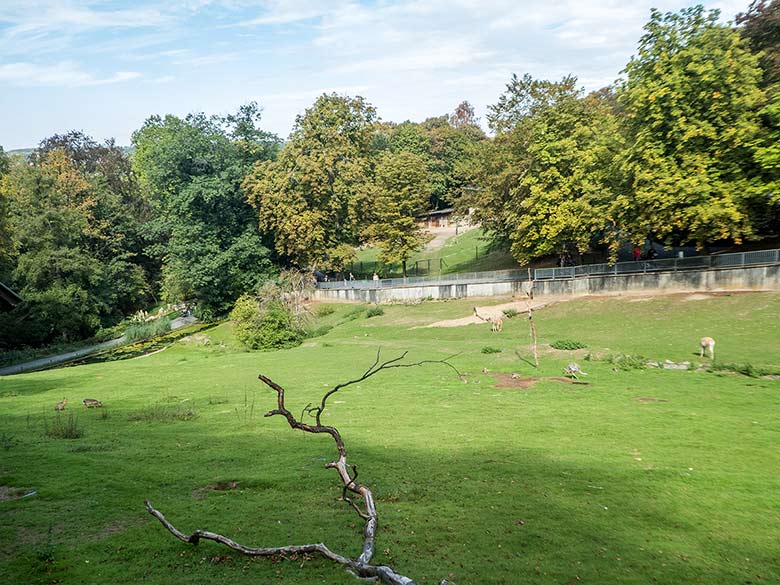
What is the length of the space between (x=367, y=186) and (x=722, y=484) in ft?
174

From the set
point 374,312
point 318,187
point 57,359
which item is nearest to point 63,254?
point 57,359

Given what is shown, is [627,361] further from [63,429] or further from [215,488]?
[63,429]

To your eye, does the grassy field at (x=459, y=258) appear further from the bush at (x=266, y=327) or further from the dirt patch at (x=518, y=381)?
the dirt patch at (x=518, y=381)

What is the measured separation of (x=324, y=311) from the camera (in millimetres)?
55312

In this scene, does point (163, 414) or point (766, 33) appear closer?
point (163, 414)

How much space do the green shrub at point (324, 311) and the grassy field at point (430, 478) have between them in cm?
3086

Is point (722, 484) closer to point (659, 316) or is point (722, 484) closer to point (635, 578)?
point (635, 578)

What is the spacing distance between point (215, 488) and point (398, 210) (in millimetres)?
51091

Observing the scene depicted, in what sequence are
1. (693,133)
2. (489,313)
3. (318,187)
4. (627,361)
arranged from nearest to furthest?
(627,361) < (693,133) < (489,313) < (318,187)

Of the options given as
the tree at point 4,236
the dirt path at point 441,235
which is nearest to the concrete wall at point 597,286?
the dirt path at point 441,235

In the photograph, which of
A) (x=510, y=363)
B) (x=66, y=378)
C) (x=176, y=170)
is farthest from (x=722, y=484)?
(x=176, y=170)

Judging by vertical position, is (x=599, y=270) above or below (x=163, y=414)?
above

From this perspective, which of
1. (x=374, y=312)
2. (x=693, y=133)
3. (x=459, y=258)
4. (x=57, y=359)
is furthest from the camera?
(x=459, y=258)

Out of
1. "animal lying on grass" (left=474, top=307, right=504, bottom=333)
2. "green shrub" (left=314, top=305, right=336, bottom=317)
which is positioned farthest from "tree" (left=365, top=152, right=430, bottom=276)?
"animal lying on grass" (left=474, top=307, right=504, bottom=333)
